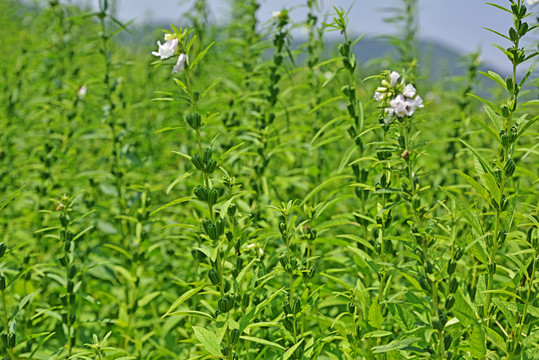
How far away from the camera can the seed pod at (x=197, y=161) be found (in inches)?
→ 70.5

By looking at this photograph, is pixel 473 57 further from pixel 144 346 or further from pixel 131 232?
pixel 144 346

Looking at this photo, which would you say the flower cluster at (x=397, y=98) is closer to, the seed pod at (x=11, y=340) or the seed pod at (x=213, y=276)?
the seed pod at (x=213, y=276)

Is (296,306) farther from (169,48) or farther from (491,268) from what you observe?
(169,48)

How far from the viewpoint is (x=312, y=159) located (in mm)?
4059

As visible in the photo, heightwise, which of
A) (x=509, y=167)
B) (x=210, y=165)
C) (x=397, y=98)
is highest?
(x=397, y=98)

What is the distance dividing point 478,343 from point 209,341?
3.30 ft

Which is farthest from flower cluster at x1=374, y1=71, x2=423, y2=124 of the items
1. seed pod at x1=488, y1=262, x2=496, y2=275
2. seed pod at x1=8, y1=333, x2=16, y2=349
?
seed pod at x1=8, y1=333, x2=16, y2=349

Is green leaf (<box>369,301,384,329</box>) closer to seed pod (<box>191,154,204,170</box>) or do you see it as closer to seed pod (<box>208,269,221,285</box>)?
seed pod (<box>208,269,221,285</box>)

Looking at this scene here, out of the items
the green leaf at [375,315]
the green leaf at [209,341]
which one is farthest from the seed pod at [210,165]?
the green leaf at [375,315]

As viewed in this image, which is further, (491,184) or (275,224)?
(275,224)

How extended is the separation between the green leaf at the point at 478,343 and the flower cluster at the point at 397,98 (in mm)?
801

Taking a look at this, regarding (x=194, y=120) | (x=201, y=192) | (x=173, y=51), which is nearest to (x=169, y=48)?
(x=173, y=51)

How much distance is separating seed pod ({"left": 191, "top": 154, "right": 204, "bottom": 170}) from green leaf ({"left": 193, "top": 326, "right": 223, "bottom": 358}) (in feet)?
2.08

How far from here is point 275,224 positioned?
289cm
